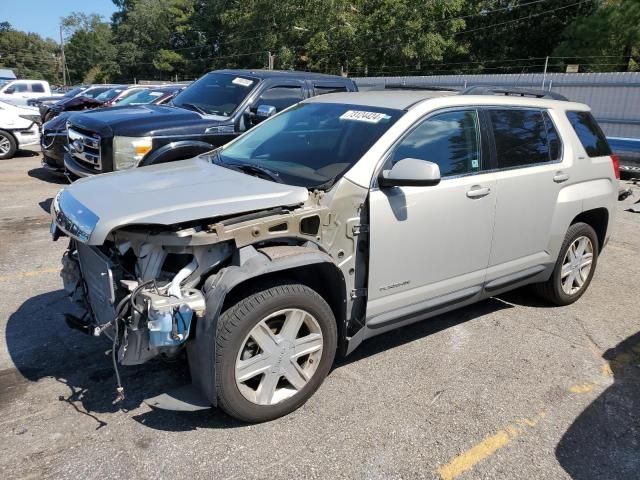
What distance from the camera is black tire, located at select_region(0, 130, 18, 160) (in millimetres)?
12703

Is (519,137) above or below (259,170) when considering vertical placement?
above

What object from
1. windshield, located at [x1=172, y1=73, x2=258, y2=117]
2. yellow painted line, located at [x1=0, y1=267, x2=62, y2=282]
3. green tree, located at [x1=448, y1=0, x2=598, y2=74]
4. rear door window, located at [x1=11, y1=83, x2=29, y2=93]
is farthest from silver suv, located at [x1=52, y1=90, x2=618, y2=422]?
green tree, located at [x1=448, y1=0, x2=598, y2=74]

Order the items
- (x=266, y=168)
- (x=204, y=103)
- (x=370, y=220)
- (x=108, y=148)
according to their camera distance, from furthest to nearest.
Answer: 1. (x=204, y=103)
2. (x=108, y=148)
3. (x=266, y=168)
4. (x=370, y=220)

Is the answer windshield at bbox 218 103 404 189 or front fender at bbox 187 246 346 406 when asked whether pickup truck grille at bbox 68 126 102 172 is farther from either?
front fender at bbox 187 246 346 406

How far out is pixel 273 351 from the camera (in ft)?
9.95

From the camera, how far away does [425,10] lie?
38438 mm

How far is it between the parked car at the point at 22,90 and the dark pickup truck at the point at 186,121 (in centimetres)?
1726

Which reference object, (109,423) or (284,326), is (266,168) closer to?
(284,326)

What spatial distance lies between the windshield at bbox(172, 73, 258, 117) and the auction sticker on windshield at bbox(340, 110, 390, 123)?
367 cm

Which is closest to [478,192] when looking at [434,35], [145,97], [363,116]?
[363,116]

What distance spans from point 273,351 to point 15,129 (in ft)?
40.5

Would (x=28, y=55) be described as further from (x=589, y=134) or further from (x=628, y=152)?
(x=589, y=134)

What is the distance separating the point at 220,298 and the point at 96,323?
0.98 meters

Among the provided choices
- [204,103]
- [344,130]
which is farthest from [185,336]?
[204,103]
